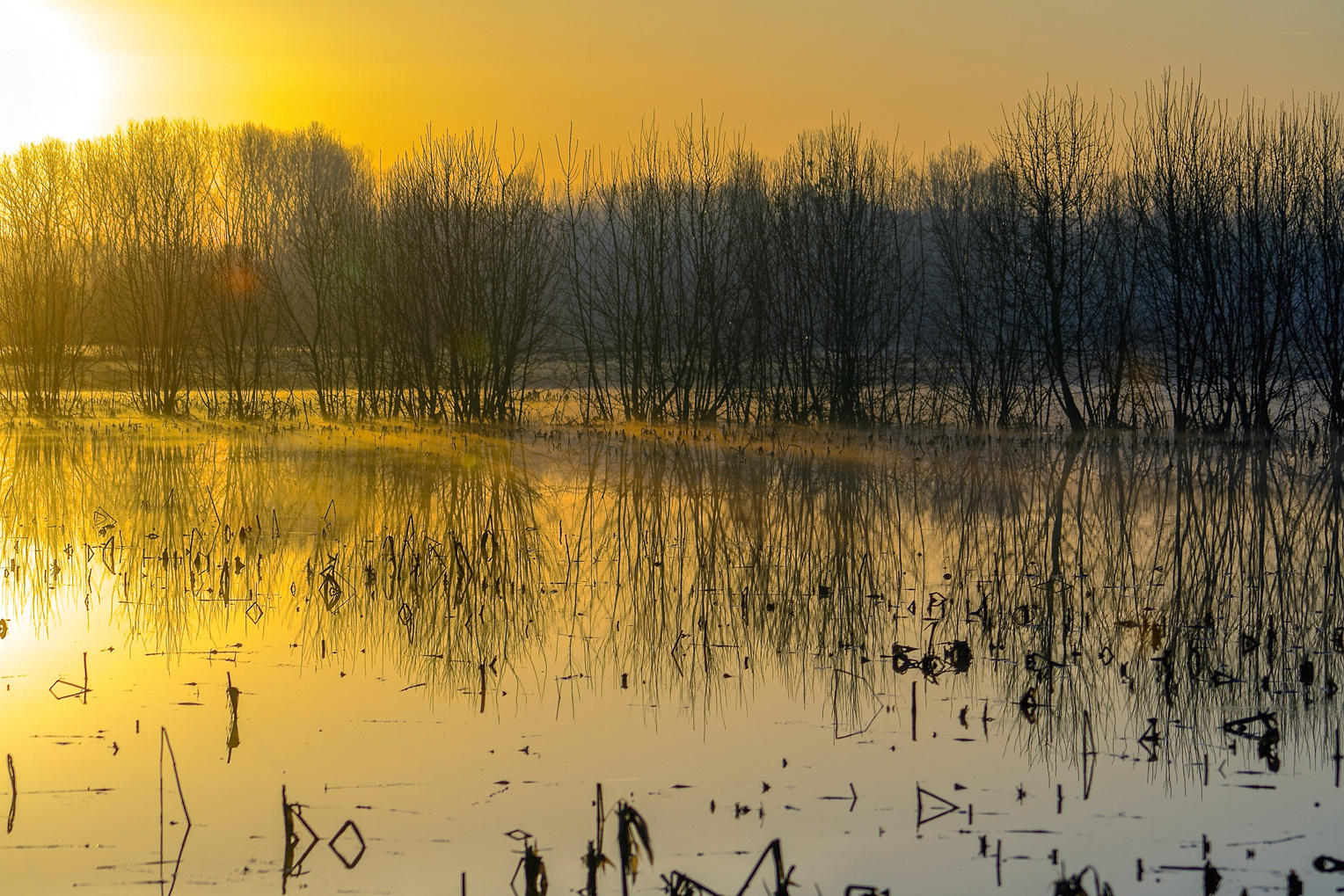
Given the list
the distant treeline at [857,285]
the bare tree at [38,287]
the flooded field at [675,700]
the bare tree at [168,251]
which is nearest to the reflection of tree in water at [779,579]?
the flooded field at [675,700]

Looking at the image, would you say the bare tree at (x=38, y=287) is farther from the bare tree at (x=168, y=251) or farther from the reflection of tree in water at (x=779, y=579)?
the reflection of tree in water at (x=779, y=579)

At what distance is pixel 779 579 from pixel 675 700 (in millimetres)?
2670

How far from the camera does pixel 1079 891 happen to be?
2.92 metres

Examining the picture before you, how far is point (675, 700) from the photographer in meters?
4.97

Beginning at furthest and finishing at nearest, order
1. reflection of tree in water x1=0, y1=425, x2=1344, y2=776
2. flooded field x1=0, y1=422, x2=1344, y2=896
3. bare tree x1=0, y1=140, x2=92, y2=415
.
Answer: bare tree x1=0, y1=140, x2=92, y2=415 < reflection of tree in water x1=0, y1=425, x2=1344, y2=776 < flooded field x1=0, y1=422, x2=1344, y2=896

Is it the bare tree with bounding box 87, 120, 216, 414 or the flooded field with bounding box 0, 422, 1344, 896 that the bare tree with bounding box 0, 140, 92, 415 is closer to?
the bare tree with bounding box 87, 120, 216, 414

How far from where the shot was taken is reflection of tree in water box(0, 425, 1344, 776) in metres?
5.15

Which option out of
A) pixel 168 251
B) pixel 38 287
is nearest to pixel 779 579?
pixel 168 251

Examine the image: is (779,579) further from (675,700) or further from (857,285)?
(857,285)

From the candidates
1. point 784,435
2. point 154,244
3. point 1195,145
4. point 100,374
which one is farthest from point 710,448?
point 100,374

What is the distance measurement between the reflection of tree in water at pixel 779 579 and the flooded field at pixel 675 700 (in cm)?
4

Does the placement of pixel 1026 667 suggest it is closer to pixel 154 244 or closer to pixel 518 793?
pixel 518 793

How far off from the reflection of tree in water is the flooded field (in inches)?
1.5

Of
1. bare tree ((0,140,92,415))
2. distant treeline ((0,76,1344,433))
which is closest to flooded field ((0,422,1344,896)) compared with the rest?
distant treeline ((0,76,1344,433))
